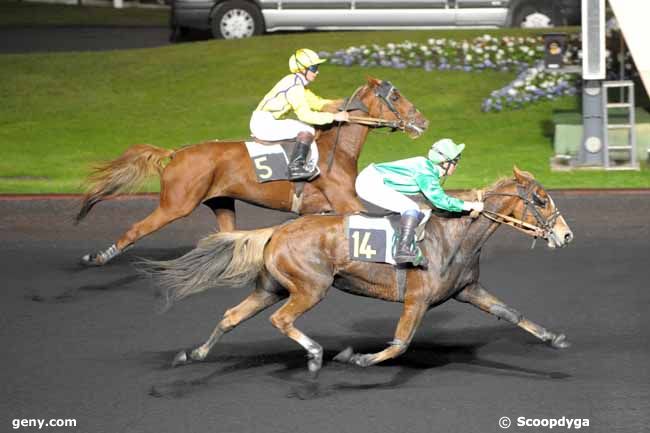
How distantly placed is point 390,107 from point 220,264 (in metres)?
3.40

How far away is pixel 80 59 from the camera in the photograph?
2498 cm

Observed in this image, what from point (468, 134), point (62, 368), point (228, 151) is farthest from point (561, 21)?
point (62, 368)

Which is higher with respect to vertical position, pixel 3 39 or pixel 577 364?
pixel 3 39

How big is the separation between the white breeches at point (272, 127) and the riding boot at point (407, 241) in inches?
122

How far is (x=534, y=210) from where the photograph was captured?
30.9 feet

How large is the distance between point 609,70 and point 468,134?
3.09m

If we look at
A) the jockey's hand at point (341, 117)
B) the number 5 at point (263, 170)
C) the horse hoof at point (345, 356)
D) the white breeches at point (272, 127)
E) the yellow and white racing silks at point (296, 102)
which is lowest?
the horse hoof at point (345, 356)

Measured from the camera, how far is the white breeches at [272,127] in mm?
12211

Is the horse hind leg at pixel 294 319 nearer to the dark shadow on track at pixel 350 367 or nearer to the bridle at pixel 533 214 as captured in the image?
the dark shadow on track at pixel 350 367

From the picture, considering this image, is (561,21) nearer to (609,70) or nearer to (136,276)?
(609,70)

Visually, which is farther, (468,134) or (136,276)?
(468,134)

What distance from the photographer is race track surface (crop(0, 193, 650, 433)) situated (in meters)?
8.67

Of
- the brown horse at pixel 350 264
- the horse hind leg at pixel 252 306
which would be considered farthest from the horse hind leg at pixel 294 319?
the horse hind leg at pixel 252 306

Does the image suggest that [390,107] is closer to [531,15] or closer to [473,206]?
[473,206]
